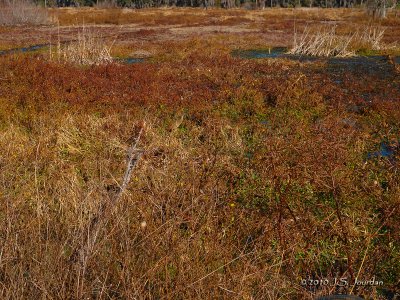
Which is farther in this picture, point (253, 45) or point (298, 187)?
point (253, 45)

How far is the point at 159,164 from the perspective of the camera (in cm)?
584

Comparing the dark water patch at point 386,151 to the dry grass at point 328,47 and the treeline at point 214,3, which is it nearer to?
the dry grass at point 328,47

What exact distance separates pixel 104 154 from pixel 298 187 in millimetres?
3137

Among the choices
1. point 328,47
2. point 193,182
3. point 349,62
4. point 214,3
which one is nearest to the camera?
point 193,182

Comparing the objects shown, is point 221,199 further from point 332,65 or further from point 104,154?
point 332,65

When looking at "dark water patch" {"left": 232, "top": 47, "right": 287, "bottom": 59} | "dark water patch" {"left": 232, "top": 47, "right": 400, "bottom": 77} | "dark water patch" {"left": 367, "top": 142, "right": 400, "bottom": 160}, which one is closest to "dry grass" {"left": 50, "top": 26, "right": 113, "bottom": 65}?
"dark water patch" {"left": 232, "top": 47, "right": 287, "bottom": 59}

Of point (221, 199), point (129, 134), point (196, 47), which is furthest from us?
point (196, 47)

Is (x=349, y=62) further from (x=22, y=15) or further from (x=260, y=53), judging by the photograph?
(x=22, y=15)

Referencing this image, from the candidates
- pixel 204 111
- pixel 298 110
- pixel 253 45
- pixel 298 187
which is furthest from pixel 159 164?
pixel 253 45

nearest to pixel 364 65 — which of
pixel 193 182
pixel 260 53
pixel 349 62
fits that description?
pixel 349 62

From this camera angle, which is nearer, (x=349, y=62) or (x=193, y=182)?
(x=193, y=182)

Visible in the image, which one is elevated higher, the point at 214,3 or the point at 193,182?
the point at 214,3

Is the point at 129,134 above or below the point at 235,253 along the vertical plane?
above

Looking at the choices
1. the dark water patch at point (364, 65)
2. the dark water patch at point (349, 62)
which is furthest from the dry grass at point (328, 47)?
the dark water patch at point (364, 65)
